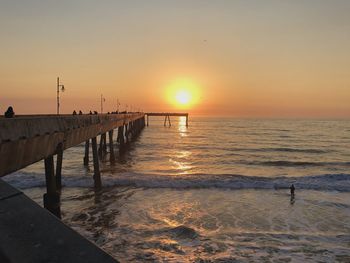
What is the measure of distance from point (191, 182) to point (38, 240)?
880 inches

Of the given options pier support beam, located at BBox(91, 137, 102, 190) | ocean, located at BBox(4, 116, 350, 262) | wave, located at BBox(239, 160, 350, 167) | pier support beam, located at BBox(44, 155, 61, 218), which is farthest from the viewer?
wave, located at BBox(239, 160, 350, 167)

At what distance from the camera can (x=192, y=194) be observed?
20719mm

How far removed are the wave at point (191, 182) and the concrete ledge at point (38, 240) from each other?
20948mm

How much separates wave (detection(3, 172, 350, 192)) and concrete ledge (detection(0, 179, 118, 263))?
2095 cm

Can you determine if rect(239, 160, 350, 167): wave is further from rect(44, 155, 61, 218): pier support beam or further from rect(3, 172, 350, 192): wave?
rect(44, 155, 61, 218): pier support beam

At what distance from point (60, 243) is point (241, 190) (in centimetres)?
2100

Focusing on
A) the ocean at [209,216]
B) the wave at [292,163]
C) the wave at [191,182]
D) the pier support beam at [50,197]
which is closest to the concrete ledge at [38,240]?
the ocean at [209,216]

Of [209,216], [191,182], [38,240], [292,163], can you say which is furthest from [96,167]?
[292,163]

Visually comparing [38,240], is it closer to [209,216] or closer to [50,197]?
[50,197]

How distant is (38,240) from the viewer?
6.88 ft

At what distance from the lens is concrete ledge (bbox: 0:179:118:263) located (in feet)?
6.37

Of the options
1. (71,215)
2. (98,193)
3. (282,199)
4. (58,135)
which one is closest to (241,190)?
(282,199)

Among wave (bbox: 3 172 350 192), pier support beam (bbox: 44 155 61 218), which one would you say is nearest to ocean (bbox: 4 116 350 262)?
wave (bbox: 3 172 350 192)

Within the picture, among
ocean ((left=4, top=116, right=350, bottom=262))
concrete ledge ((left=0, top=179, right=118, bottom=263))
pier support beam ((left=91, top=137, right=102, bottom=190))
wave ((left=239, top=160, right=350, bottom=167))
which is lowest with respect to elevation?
wave ((left=239, top=160, right=350, bottom=167))
